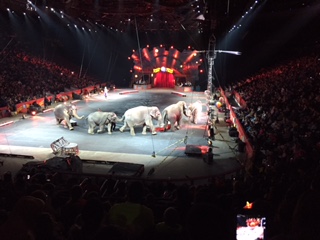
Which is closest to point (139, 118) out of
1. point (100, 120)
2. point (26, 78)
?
point (100, 120)

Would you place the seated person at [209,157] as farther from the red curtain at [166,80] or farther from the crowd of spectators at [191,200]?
the red curtain at [166,80]

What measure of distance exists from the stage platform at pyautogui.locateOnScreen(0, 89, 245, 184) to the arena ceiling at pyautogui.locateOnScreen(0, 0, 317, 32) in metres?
17.4

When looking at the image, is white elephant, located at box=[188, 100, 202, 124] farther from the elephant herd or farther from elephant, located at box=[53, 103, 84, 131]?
elephant, located at box=[53, 103, 84, 131]

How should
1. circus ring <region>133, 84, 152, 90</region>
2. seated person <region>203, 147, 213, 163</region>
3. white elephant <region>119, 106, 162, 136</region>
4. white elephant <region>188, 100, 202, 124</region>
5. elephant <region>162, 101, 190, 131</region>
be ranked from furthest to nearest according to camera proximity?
circus ring <region>133, 84, 152, 90</region> → white elephant <region>188, 100, 202, 124</region> → elephant <region>162, 101, 190, 131</region> → white elephant <region>119, 106, 162, 136</region> → seated person <region>203, 147, 213, 163</region>

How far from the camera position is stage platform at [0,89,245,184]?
12602 mm

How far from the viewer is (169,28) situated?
49156 millimetres

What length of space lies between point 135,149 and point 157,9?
26767 millimetres

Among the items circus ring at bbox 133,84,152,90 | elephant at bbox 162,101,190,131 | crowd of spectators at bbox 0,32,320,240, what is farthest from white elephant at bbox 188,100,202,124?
circus ring at bbox 133,84,152,90

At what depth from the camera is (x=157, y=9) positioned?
38.5 m

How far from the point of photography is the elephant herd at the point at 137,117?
1809 centimetres

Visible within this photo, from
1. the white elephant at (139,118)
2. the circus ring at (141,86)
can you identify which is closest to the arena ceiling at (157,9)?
the circus ring at (141,86)

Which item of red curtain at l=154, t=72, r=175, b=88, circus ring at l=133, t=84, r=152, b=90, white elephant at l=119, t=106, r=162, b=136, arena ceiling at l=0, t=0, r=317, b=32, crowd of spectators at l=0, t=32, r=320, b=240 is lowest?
crowd of spectators at l=0, t=32, r=320, b=240

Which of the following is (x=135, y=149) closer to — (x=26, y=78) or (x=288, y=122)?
(x=288, y=122)

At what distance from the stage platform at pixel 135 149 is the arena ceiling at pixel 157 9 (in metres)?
17.4
